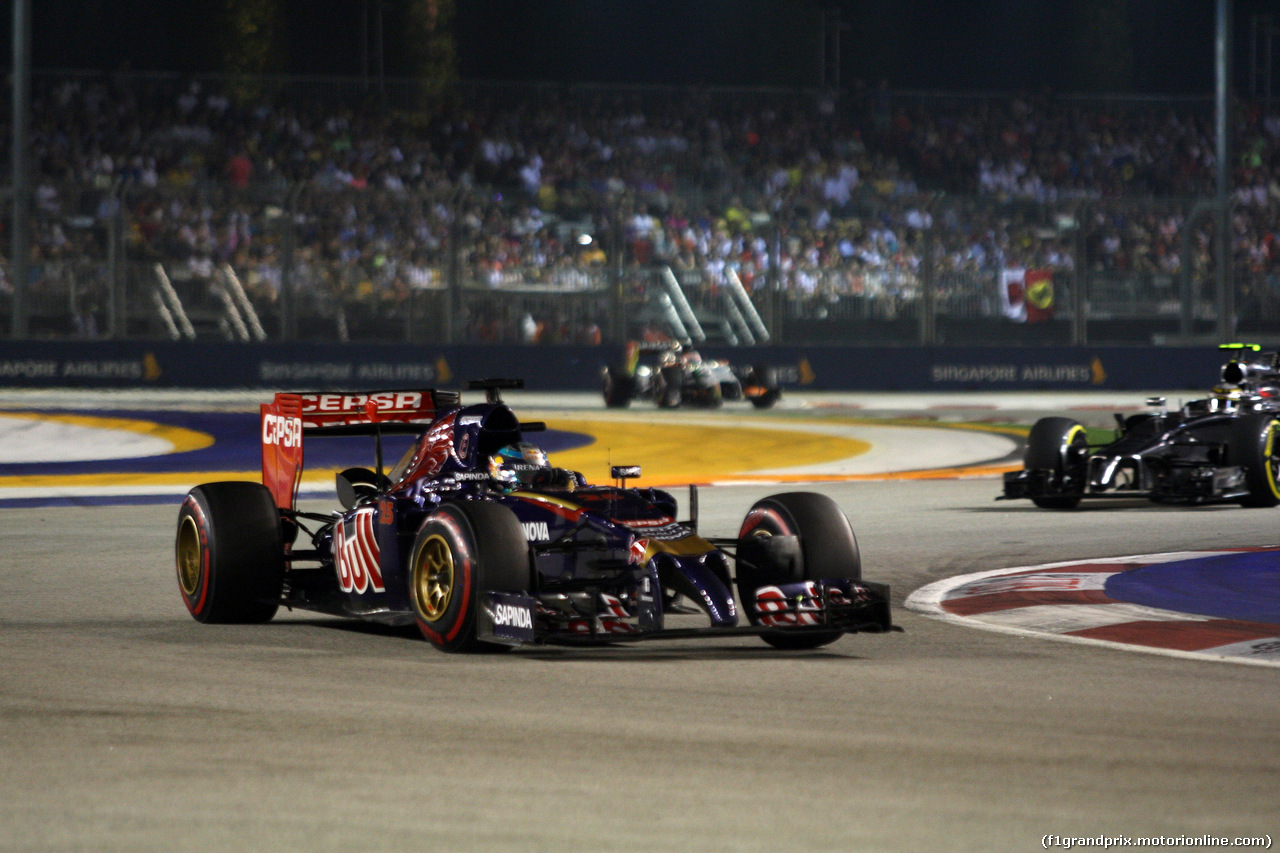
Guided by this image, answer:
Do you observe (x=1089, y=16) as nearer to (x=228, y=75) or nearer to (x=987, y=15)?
(x=987, y=15)

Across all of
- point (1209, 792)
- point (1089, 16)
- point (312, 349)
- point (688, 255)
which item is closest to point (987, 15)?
point (1089, 16)

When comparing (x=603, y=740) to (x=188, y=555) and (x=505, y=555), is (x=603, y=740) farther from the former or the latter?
(x=188, y=555)

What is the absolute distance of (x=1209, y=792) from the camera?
15.7 ft

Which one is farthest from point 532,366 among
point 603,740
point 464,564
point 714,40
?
point 603,740

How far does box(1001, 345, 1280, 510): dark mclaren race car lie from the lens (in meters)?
13.7

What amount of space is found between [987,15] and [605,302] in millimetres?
17468

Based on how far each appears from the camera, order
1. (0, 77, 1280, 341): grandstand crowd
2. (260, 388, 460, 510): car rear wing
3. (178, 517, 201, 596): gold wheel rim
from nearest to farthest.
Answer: (178, 517, 201, 596): gold wheel rim < (260, 388, 460, 510): car rear wing < (0, 77, 1280, 341): grandstand crowd

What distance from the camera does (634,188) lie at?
33094 millimetres

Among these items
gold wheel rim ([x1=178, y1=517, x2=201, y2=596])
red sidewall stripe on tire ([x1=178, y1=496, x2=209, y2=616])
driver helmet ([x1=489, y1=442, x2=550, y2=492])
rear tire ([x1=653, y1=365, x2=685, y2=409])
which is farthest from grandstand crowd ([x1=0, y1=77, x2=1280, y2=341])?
driver helmet ([x1=489, y1=442, x2=550, y2=492])

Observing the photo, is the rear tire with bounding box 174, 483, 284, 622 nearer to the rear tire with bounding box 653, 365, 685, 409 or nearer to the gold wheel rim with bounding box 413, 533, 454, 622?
the gold wheel rim with bounding box 413, 533, 454, 622

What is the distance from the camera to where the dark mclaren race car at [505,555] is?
705cm

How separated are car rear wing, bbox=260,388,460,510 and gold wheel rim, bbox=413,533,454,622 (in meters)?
1.61

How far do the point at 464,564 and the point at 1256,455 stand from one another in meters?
8.42

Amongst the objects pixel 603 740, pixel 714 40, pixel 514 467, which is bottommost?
pixel 603 740
